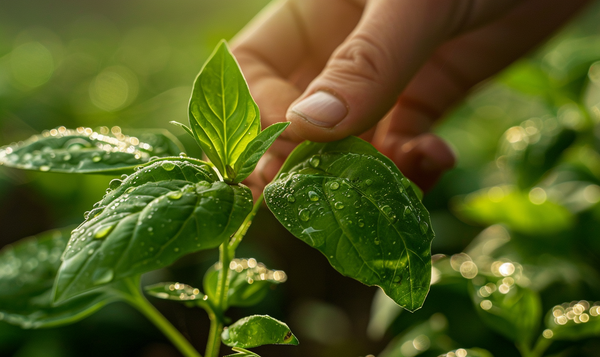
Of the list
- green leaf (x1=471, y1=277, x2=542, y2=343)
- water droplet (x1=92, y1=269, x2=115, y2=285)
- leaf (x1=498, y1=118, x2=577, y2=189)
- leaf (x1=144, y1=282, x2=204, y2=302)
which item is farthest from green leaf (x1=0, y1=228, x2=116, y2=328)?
leaf (x1=498, y1=118, x2=577, y2=189)

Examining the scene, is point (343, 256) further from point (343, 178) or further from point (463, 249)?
point (463, 249)

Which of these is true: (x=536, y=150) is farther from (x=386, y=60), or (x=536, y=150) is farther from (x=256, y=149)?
(x=256, y=149)

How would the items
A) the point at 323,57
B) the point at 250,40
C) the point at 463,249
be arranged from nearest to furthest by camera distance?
the point at 250,40 < the point at 323,57 < the point at 463,249

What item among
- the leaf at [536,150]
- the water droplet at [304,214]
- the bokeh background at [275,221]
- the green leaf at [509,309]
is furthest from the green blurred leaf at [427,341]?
the water droplet at [304,214]

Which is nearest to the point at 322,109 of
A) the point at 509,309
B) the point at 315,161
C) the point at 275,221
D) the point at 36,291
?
the point at 315,161

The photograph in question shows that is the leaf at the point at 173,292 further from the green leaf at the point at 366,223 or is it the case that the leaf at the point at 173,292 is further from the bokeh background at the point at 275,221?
the bokeh background at the point at 275,221

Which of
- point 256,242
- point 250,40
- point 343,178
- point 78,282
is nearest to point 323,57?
point 250,40

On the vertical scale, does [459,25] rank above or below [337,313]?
above
